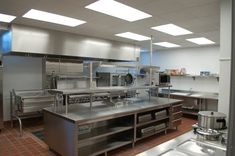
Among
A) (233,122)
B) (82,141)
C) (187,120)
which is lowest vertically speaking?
(187,120)

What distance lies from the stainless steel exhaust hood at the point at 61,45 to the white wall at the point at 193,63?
2016 mm

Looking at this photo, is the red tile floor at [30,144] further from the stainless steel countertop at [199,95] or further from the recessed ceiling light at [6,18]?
the recessed ceiling light at [6,18]

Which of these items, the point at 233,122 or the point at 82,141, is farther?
the point at 82,141

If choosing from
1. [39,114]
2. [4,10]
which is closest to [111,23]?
[4,10]

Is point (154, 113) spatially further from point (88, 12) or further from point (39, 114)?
point (39, 114)

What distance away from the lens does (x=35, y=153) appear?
295 centimetres

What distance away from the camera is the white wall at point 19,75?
4.59 metres

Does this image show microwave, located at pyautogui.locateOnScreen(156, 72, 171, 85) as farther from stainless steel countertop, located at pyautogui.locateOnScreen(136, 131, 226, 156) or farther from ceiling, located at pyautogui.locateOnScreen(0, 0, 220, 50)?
stainless steel countertop, located at pyautogui.locateOnScreen(136, 131, 226, 156)

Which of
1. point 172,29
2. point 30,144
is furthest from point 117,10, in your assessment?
point 30,144

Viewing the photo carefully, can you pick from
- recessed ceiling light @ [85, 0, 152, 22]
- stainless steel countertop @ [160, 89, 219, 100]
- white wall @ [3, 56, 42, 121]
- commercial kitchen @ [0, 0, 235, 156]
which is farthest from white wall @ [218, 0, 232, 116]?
white wall @ [3, 56, 42, 121]

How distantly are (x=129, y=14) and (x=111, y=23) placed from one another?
23.8 inches

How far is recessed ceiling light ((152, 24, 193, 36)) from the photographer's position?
372 centimetres

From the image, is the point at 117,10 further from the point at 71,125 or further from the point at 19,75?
the point at 19,75

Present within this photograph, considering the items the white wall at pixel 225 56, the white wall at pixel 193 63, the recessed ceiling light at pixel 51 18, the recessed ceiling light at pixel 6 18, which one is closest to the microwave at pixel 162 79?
the white wall at pixel 225 56
